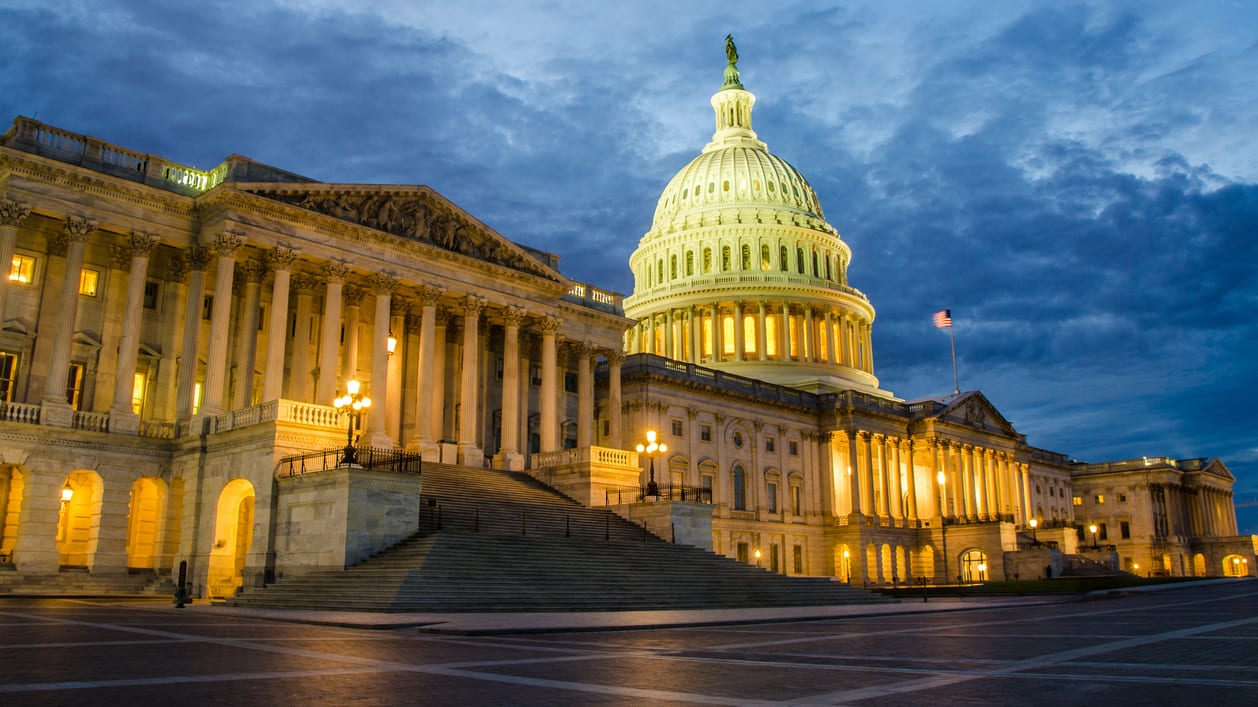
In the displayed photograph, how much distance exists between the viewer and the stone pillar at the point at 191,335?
145 feet

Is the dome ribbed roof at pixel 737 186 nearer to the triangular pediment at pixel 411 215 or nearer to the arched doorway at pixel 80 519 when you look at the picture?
the triangular pediment at pixel 411 215

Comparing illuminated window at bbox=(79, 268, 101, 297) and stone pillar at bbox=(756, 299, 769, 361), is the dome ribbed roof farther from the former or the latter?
illuminated window at bbox=(79, 268, 101, 297)

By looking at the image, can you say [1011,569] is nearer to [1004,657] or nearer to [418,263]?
[418,263]

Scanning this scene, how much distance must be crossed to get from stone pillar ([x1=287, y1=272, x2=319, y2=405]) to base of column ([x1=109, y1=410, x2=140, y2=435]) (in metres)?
8.26

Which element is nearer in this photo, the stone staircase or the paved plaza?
the paved plaza

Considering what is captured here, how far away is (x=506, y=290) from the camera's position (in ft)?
182

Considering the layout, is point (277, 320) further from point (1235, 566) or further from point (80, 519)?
point (1235, 566)

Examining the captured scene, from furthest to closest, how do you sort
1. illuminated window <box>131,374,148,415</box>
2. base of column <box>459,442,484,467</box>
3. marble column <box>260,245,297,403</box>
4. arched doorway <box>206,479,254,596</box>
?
base of column <box>459,442,484,467</box>, illuminated window <box>131,374,148,415</box>, marble column <box>260,245,297,403</box>, arched doorway <box>206,479,254,596</box>

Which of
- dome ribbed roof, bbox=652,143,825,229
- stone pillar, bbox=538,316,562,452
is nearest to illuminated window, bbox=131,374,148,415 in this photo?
stone pillar, bbox=538,316,562,452

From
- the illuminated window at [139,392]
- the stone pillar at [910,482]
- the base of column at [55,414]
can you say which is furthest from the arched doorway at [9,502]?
the stone pillar at [910,482]

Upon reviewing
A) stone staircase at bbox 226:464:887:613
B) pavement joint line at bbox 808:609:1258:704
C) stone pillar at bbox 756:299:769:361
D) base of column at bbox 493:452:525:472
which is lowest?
pavement joint line at bbox 808:609:1258:704

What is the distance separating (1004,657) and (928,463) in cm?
8227

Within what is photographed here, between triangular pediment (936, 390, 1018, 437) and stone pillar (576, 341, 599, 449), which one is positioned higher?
triangular pediment (936, 390, 1018, 437)

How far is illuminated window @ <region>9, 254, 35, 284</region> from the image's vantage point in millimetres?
43344
